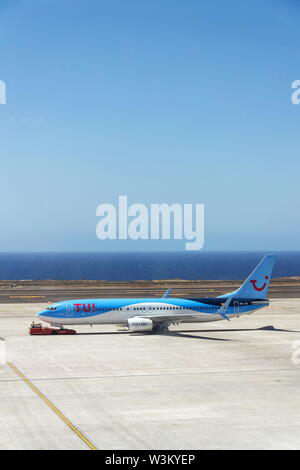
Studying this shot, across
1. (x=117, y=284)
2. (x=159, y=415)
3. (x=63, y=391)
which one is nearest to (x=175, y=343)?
(x=63, y=391)

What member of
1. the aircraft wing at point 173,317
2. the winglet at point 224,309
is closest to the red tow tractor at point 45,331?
the aircraft wing at point 173,317

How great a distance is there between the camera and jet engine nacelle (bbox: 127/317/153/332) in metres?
66.2

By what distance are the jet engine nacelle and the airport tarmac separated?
975 mm

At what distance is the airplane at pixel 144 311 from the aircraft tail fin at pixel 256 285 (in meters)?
0.32

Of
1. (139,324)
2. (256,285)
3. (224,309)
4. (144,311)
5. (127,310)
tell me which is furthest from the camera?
(256,285)

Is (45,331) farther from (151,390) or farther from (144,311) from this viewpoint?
(151,390)

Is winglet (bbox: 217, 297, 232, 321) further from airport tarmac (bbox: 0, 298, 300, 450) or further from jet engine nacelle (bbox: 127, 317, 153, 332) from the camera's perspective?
jet engine nacelle (bbox: 127, 317, 153, 332)

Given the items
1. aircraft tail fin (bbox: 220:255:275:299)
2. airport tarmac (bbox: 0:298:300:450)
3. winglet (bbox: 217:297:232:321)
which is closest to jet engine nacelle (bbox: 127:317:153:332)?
airport tarmac (bbox: 0:298:300:450)

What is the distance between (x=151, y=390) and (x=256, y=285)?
1287 inches

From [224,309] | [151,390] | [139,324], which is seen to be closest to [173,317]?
[139,324]

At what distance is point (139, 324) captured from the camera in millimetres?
66312

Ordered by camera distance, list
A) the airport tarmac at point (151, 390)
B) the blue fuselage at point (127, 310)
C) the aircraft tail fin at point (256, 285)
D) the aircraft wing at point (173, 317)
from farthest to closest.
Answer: the aircraft tail fin at point (256, 285) < the aircraft wing at point (173, 317) < the blue fuselage at point (127, 310) < the airport tarmac at point (151, 390)

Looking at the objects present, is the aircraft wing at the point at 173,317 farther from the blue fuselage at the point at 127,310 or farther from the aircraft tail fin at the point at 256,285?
the aircraft tail fin at the point at 256,285

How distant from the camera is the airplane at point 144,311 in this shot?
65.6m
